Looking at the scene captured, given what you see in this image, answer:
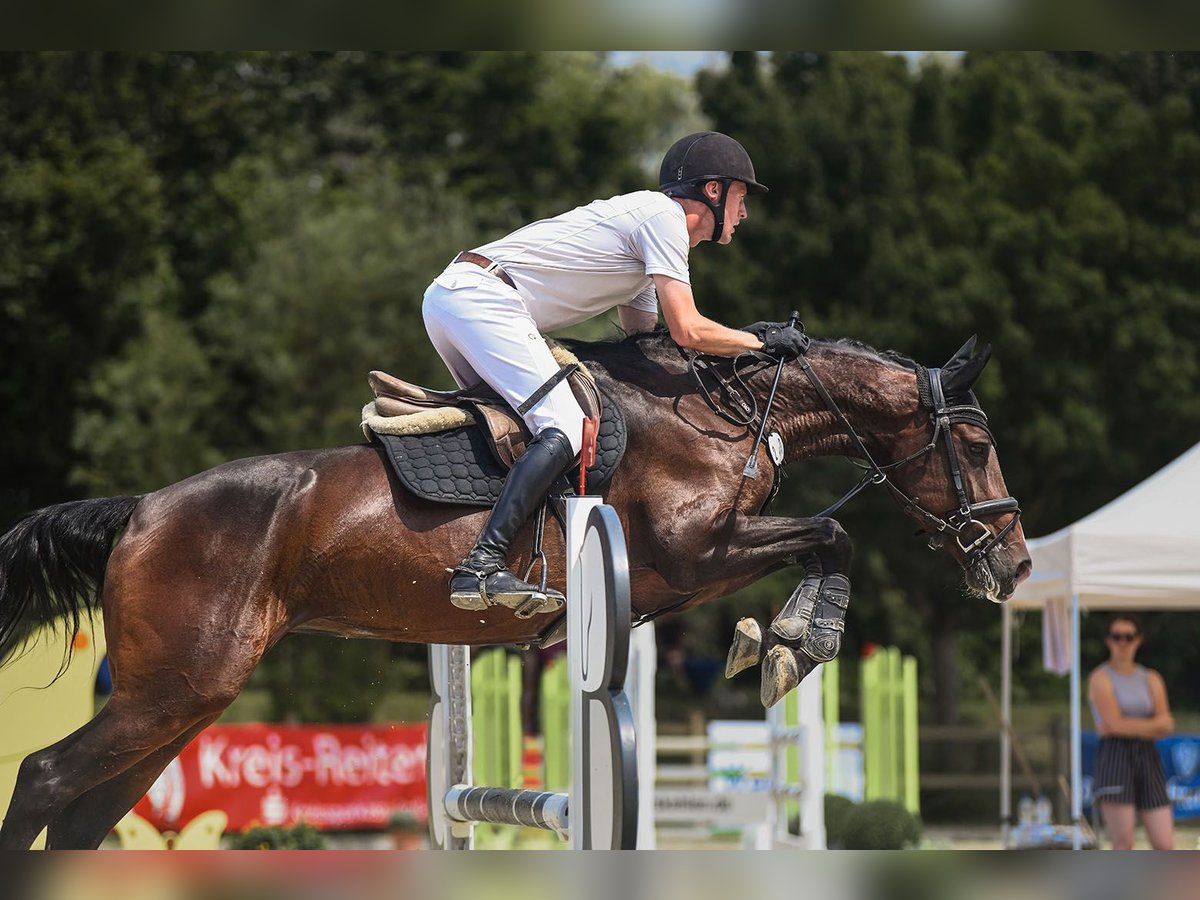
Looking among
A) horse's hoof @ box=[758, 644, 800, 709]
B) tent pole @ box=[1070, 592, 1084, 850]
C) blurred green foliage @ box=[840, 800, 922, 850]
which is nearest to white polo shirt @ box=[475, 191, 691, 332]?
horse's hoof @ box=[758, 644, 800, 709]

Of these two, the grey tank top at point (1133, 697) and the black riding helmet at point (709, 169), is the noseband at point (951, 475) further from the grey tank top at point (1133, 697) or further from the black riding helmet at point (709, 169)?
the grey tank top at point (1133, 697)

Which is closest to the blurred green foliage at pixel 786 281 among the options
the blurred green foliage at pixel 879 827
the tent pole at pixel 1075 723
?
the blurred green foliage at pixel 879 827

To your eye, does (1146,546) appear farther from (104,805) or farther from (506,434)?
(104,805)

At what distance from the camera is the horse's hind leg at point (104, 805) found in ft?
15.1

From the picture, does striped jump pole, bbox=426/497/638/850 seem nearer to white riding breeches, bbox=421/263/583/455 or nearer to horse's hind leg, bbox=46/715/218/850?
white riding breeches, bbox=421/263/583/455

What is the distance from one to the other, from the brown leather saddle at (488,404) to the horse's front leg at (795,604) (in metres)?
0.65

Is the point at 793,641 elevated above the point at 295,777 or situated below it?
above

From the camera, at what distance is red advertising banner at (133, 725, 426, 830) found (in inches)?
474

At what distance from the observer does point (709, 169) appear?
4797 millimetres

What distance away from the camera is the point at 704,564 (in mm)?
4652

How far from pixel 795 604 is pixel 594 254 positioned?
1.27 meters

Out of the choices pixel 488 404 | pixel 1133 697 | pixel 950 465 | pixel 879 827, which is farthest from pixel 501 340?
pixel 879 827

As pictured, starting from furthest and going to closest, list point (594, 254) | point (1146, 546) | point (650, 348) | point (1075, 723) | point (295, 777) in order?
point (295, 777)
point (1075, 723)
point (1146, 546)
point (650, 348)
point (594, 254)
